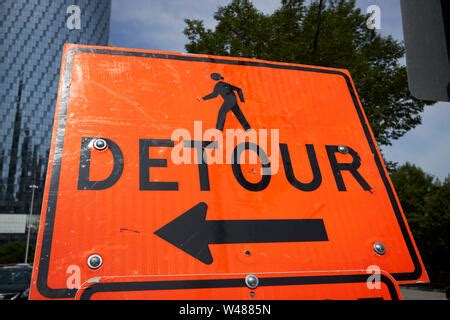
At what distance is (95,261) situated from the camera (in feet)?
4.50

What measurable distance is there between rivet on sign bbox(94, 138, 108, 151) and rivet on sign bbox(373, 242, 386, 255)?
4.37 feet

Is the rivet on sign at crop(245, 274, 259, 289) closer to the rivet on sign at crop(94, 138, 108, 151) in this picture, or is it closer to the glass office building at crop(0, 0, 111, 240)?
the rivet on sign at crop(94, 138, 108, 151)

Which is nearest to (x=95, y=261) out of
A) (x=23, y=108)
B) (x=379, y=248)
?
(x=379, y=248)

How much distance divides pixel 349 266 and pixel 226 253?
548mm

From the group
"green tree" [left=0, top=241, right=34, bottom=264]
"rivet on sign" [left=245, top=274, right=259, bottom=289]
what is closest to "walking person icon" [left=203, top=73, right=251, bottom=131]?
"rivet on sign" [left=245, top=274, right=259, bottom=289]

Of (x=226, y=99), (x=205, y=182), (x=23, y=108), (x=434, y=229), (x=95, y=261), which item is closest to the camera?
(x=95, y=261)

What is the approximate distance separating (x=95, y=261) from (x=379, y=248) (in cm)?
124

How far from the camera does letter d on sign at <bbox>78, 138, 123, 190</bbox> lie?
1530 mm

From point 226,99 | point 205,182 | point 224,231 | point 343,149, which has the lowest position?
point 224,231

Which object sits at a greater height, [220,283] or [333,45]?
[333,45]

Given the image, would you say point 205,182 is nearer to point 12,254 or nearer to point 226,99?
point 226,99
